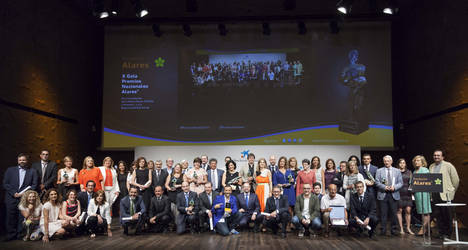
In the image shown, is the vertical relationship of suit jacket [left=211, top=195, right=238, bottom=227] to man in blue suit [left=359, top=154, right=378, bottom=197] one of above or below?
below

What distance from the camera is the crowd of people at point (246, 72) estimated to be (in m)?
8.99

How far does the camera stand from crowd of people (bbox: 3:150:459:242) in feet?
18.8

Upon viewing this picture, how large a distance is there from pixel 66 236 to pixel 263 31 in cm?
624

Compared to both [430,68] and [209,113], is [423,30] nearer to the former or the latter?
[430,68]

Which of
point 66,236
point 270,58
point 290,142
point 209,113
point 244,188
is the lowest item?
point 66,236

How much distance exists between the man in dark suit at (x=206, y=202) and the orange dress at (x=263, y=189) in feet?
2.61

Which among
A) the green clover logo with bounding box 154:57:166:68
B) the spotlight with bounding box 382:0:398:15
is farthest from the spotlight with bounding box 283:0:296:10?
the green clover logo with bounding box 154:57:166:68

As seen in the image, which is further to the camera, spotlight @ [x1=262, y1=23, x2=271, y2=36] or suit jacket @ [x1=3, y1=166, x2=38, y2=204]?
spotlight @ [x1=262, y1=23, x2=271, y2=36]

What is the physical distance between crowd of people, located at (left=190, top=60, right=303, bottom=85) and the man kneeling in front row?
362 centimetres

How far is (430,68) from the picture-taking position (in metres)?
7.84

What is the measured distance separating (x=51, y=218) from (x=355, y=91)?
6967 mm

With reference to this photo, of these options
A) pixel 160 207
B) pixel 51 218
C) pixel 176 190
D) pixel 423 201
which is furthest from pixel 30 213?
pixel 423 201

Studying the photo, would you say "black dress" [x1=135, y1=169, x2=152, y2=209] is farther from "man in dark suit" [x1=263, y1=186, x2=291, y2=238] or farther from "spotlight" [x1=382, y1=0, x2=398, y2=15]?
"spotlight" [x1=382, y1=0, x2=398, y2=15]

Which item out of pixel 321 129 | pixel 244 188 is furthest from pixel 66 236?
pixel 321 129
